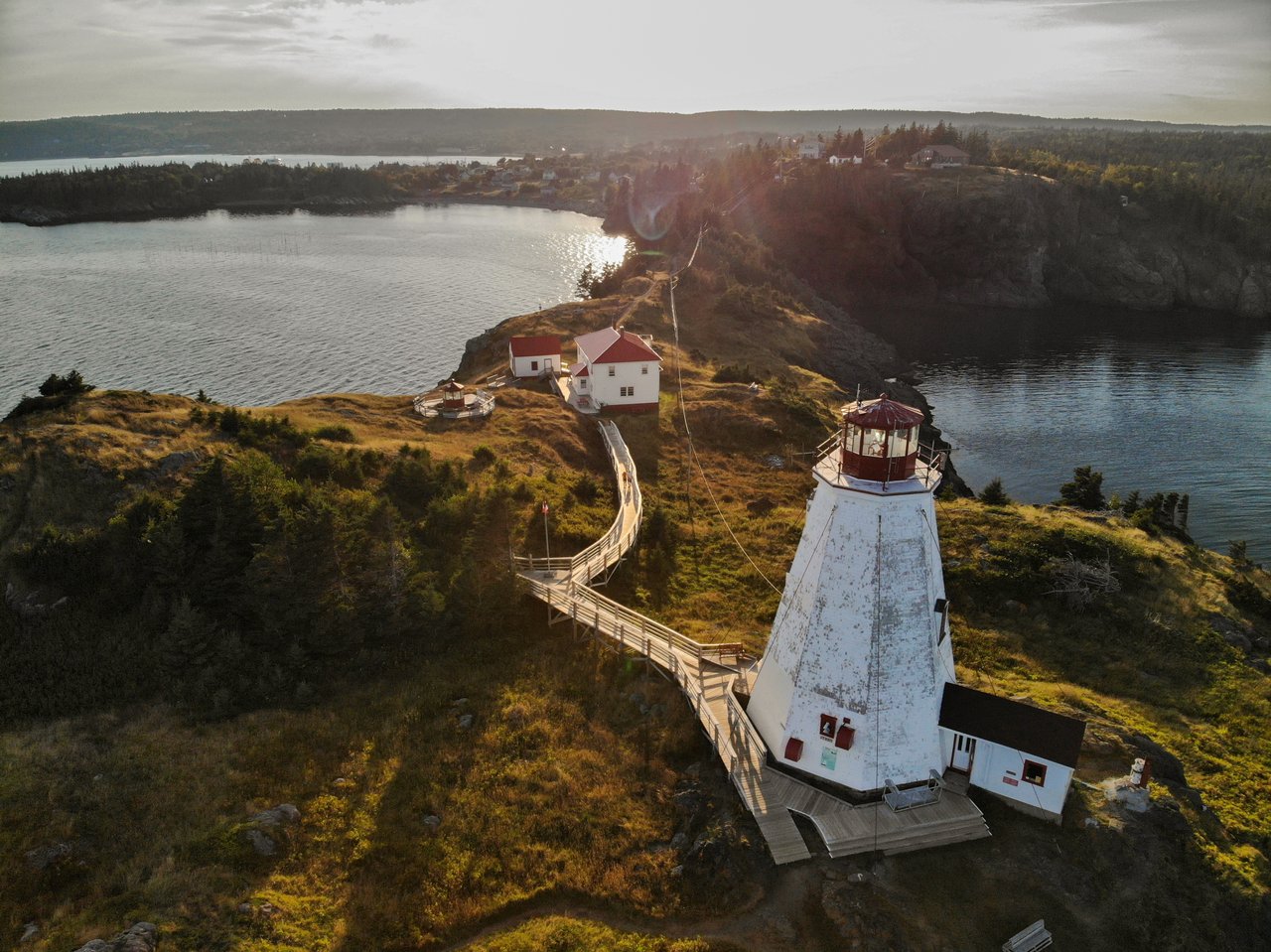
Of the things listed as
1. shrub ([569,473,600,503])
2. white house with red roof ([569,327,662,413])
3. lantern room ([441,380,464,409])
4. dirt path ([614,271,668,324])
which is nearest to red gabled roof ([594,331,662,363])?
white house with red roof ([569,327,662,413])

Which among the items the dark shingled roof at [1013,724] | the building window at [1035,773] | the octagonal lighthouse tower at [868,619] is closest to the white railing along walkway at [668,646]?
the octagonal lighthouse tower at [868,619]

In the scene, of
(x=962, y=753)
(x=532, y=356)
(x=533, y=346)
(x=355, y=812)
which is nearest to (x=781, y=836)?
(x=962, y=753)

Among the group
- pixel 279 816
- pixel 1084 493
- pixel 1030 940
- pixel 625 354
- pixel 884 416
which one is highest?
pixel 884 416

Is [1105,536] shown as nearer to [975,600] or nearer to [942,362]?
[975,600]

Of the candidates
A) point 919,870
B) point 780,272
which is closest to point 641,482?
point 919,870

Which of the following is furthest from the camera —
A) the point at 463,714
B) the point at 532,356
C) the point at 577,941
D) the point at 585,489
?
the point at 532,356

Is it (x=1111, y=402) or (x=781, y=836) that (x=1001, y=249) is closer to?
(x=1111, y=402)

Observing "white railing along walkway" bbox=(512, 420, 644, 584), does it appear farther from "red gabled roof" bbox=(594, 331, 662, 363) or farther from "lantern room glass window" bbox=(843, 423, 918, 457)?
"lantern room glass window" bbox=(843, 423, 918, 457)
